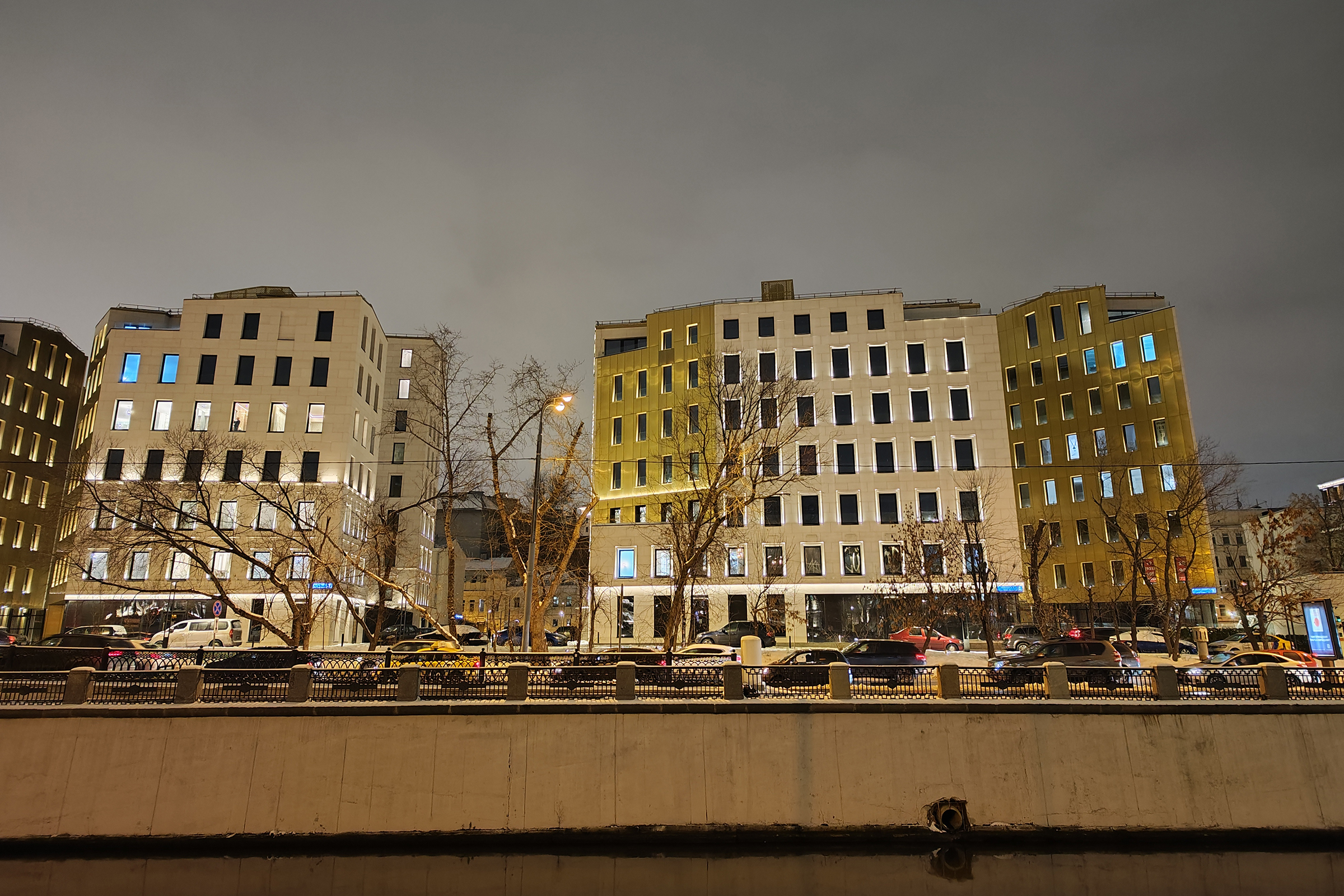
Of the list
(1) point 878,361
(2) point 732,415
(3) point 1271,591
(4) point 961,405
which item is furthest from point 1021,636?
(1) point 878,361

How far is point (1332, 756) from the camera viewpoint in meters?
17.2

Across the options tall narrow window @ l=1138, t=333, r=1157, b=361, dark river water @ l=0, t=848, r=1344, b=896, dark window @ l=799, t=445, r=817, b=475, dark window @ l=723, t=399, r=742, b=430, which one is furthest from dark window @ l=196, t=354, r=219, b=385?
tall narrow window @ l=1138, t=333, r=1157, b=361

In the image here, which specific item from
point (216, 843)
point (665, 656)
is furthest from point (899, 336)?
point (216, 843)

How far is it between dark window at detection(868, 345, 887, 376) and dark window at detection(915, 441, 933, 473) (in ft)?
18.8

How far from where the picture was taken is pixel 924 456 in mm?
54062

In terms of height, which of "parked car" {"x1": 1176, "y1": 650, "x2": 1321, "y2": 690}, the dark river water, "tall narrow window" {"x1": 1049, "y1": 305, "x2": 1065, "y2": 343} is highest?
"tall narrow window" {"x1": 1049, "y1": 305, "x2": 1065, "y2": 343}

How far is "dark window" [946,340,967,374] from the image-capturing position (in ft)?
180

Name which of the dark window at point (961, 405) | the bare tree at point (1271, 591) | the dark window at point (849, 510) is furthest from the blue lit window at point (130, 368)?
the bare tree at point (1271, 591)

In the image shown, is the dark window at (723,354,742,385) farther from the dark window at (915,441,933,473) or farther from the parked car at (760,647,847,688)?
the parked car at (760,647,847,688)

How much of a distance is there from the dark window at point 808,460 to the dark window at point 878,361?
7023 mm

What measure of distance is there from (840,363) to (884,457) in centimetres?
755

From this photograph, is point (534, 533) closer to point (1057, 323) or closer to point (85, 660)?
point (85, 660)

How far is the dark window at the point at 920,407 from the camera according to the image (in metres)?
54.6

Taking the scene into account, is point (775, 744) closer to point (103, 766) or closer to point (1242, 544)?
point (103, 766)
